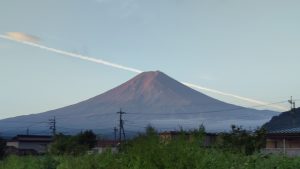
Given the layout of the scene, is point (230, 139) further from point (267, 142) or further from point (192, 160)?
point (192, 160)

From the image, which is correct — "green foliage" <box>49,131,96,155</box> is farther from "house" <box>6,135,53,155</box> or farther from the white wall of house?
the white wall of house

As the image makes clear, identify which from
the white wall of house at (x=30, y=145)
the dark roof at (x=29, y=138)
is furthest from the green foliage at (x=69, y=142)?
the dark roof at (x=29, y=138)

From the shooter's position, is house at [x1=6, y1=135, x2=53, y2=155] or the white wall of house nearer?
the white wall of house

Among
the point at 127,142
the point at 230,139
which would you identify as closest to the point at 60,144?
the point at 230,139

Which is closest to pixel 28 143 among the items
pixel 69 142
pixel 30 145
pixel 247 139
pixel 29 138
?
pixel 30 145

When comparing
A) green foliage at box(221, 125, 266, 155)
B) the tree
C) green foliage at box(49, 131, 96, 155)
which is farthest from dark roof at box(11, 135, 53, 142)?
green foliage at box(221, 125, 266, 155)

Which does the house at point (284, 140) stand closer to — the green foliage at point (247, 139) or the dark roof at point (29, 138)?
the green foliage at point (247, 139)

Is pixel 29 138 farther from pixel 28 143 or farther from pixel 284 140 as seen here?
pixel 284 140

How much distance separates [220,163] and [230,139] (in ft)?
142

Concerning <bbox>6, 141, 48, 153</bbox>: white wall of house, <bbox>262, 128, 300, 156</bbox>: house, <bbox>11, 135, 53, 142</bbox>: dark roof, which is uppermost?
<bbox>262, 128, 300, 156</bbox>: house

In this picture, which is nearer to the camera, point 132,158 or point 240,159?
point 132,158

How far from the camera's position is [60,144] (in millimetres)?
85375

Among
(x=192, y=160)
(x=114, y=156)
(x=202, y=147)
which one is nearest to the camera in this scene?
(x=192, y=160)

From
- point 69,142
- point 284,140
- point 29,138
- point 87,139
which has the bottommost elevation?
point 29,138
